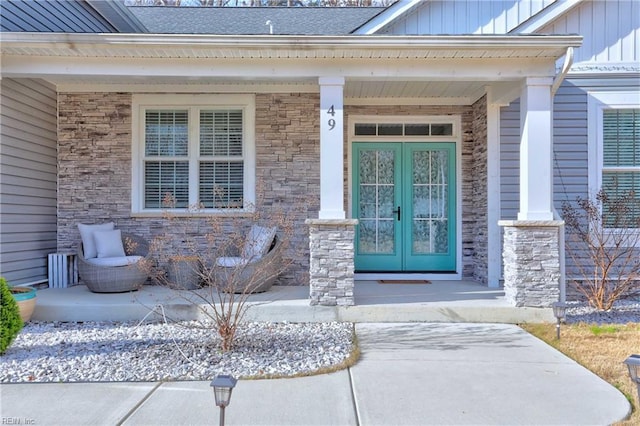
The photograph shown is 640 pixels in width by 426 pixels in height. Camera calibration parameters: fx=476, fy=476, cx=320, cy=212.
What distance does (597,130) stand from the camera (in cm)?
662

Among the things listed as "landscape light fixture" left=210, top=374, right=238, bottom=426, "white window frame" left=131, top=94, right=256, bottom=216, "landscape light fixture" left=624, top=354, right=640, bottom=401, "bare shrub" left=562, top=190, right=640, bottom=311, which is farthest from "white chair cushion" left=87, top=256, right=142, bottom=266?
"bare shrub" left=562, top=190, right=640, bottom=311

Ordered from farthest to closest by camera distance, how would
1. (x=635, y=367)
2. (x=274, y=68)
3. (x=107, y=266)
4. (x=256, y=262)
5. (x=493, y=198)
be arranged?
1. (x=493, y=198)
2. (x=107, y=266)
3. (x=256, y=262)
4. (x=274, y=68)
5. (x=635, y=367)

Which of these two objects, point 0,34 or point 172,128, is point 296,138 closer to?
point 172,128

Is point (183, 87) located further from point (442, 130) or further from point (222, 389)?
point (222, 389)

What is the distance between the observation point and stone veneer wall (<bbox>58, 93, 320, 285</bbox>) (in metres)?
6.77

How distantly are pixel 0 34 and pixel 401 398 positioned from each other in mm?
5138

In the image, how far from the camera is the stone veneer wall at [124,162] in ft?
22.2

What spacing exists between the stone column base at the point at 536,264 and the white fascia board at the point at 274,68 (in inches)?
68.3

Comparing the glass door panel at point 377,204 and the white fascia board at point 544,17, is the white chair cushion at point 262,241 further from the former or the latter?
the white fascia board at point 544,17

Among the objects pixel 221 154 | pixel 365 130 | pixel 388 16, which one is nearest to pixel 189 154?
pixel 221 154

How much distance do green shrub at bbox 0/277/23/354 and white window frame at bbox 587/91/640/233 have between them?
694 centimetres

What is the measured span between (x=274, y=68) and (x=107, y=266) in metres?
3.10

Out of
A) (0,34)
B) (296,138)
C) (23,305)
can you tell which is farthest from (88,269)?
(296,138)

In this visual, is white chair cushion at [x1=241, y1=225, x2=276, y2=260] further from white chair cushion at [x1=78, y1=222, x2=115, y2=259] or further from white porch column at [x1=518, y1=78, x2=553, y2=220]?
white porch column at [x1=518, y1=78, x2=553, y2=220]
